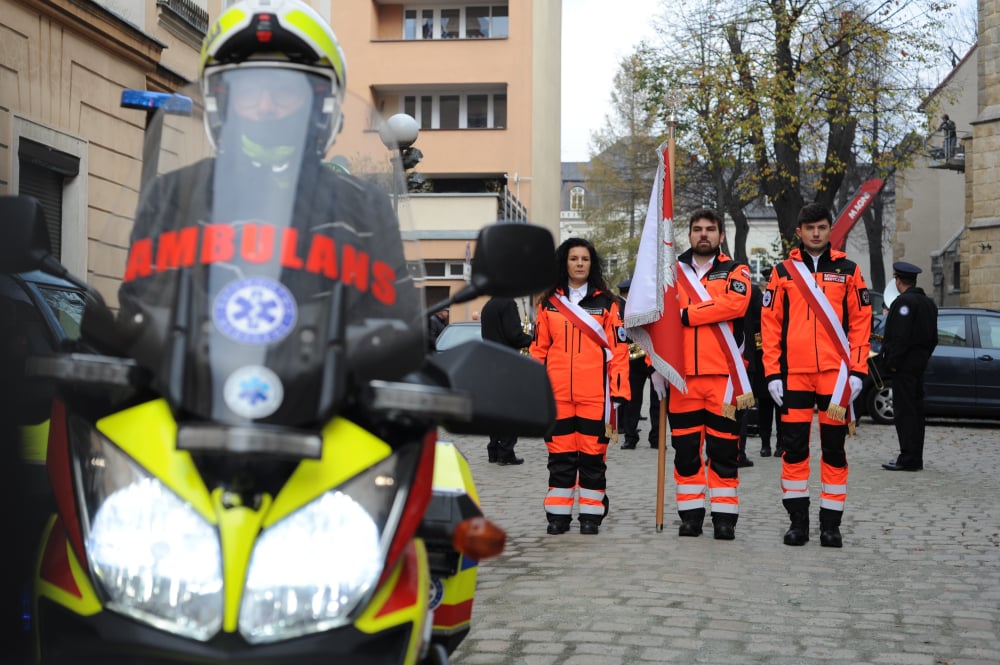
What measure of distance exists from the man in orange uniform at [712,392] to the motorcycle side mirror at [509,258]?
552 cm

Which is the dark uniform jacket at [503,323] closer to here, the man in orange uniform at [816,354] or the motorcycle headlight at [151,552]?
the man in orange uniform at [816,354]

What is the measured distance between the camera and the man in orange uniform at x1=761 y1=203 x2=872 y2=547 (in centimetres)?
818

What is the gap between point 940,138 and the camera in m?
57.8

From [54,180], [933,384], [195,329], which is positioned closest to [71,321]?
[195,329]

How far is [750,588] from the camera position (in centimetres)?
684

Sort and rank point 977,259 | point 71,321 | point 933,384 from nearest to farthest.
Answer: point 71,321 < point 933,384 < point 977,259

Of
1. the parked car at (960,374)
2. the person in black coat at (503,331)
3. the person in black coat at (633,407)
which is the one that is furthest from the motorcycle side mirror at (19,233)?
the parked car at (960,374)

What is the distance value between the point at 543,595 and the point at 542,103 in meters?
43.5

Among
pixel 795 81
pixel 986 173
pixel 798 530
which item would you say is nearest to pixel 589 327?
pixel 798 530

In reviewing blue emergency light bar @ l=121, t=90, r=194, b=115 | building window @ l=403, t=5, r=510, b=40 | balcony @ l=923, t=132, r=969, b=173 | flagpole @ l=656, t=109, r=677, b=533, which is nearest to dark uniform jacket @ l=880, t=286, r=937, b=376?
flagpole @ l=656, t=109, r=677, b=533

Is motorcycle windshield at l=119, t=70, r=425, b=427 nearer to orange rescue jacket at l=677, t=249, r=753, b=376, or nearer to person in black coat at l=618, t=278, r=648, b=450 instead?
orange rescue jacket at l=677, t=249, r=753, b=376

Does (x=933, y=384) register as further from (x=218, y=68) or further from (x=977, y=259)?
(x=977, y=259)

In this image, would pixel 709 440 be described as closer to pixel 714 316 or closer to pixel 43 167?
pixel 714 316

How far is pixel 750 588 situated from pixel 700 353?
2.04 m
